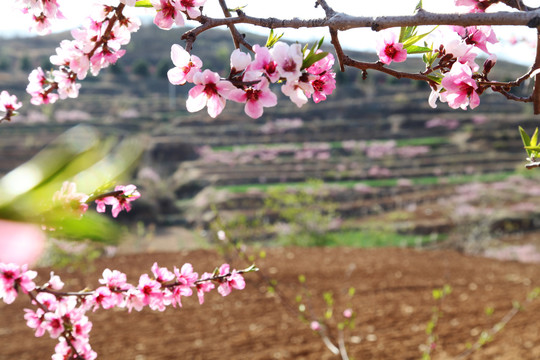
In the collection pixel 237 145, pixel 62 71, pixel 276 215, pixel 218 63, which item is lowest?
pixel 218 63

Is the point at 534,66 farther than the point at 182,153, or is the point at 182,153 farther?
the point at 182,153

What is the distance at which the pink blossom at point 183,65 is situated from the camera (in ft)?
3.10

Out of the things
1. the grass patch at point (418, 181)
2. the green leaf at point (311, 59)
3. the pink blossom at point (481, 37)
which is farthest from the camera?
the grass patch at point (418, 181)

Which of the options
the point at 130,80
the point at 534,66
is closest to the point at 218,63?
the point at 130,80

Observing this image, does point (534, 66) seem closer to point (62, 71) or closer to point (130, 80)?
point (62, 71)

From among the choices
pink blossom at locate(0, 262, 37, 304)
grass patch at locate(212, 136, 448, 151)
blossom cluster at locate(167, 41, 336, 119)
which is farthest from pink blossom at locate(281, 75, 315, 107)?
grass patch at locate(212, 136, 448, 151)

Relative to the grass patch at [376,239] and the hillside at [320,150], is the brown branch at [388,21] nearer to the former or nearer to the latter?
the grass patch at [376,239]

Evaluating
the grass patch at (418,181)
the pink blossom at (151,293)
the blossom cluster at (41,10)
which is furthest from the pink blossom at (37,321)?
the grass patch at (418,181)

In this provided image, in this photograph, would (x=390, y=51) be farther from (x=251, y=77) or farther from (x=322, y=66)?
(x=251, y=77)

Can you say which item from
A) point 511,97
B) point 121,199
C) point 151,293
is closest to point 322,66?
point 511,97

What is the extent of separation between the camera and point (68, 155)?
27 centimetres

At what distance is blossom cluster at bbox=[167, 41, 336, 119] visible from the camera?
86cm

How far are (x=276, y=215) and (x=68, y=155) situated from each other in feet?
44.4

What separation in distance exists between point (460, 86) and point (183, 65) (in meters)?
0.55
